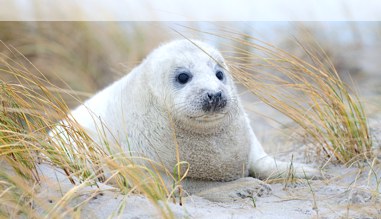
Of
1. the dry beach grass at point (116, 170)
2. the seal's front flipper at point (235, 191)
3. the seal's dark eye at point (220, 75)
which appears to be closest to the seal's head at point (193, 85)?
the seal's dark eye at point (220, 75)

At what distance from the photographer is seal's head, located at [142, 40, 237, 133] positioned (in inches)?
143

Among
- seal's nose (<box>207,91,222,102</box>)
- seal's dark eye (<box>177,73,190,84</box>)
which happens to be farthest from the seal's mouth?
seal's dark eye (<box>177,73,190,84</box>)

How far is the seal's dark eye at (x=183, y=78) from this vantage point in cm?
388

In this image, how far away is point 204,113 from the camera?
3.64 meters

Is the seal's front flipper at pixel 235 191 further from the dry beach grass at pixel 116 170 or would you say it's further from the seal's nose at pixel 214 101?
the seal's nose at pixel 214 101

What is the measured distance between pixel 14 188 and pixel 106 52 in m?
5.69

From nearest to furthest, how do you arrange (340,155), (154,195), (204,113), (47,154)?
(154,195)
(47,154)
(204,113)
(340,155)

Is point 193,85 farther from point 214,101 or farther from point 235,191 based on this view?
point 235,191

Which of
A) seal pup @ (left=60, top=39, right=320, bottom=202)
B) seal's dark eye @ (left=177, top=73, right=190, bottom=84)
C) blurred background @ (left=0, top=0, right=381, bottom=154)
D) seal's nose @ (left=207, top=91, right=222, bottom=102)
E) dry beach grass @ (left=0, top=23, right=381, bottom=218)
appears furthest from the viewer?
blurred background @ (left=0, top=0, right=381, bottom=154)

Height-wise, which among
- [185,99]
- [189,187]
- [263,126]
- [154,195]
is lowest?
[263,126]

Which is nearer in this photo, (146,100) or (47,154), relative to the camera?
(47,154)

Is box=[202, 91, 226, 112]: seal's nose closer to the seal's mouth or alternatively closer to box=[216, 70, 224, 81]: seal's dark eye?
the seal's mouth

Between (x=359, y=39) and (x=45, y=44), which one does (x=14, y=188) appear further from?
(x=359, y=39)

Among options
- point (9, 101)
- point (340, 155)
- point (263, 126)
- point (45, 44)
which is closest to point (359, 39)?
point (263, 126)
